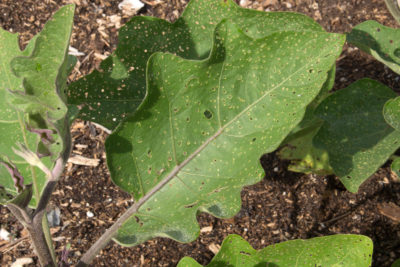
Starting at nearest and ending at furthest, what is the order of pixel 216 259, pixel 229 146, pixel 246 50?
pixel 246 50 < pixel 229 146 < pixel 216 259

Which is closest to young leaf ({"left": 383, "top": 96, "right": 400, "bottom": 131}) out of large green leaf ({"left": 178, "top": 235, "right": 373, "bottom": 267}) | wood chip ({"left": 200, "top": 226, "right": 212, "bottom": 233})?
large green leaf ({"left": 178, "top": 235, "right": 373, "bottom": 267})

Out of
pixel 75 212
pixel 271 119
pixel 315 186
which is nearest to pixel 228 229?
pixel 315 186

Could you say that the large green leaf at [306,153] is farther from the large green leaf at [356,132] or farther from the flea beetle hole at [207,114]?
the flea beetle hole at [207,114]

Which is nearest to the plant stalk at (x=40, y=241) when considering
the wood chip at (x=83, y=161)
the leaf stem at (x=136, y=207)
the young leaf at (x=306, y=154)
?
the leaf stem at (x=136, y=207)

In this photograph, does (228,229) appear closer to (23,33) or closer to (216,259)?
(216,259)

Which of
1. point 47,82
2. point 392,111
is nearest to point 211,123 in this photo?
point 47,82

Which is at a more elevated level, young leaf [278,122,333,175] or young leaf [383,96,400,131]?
young leaf [383,96,400,131]

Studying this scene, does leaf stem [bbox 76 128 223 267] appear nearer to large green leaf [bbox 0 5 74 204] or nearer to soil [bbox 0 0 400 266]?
large green leaf [bbox 0 5 74 204]

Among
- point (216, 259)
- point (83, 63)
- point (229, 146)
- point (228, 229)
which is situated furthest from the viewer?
point (83, 63)
